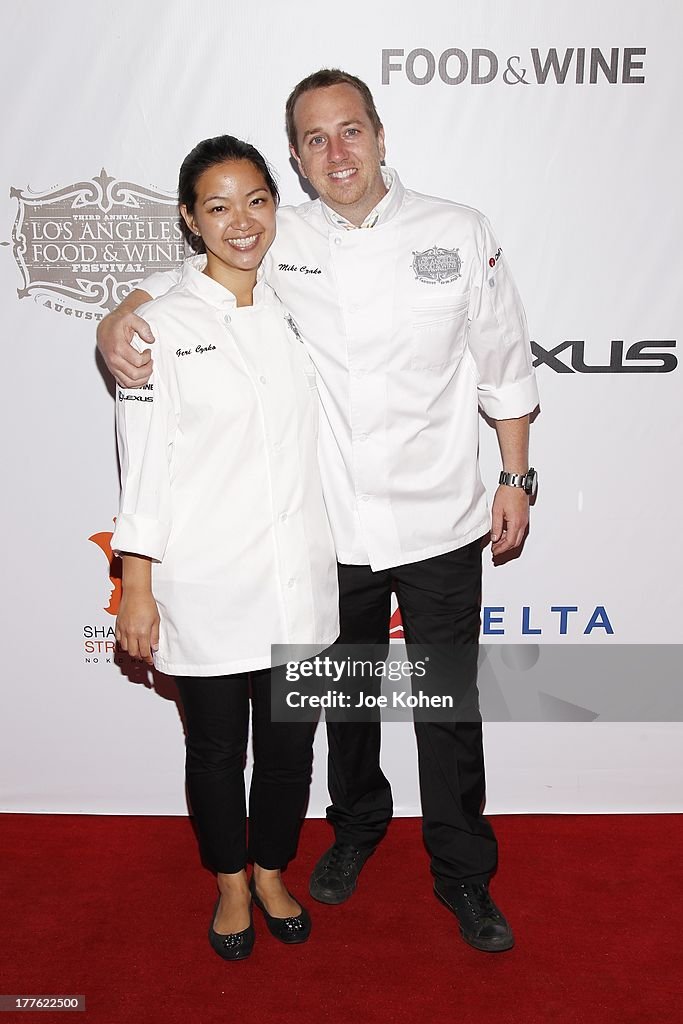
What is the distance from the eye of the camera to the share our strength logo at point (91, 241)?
2348 millimetres

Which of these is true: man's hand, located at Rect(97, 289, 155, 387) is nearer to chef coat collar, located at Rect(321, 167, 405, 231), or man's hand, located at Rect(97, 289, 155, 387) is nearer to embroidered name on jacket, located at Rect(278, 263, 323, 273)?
embroidered name on jacket, located at Rect(278, 263, 323, 273)

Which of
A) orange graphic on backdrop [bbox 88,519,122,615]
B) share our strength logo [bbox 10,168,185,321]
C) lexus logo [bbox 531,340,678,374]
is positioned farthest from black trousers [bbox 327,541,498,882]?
share our strength logo [bbox 10,168,185,321]

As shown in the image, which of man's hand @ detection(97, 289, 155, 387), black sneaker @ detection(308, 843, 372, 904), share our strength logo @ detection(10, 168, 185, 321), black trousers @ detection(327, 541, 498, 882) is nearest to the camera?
man's hand @ detection(97, 289, 155, 387)

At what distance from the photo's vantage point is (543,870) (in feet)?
7.67

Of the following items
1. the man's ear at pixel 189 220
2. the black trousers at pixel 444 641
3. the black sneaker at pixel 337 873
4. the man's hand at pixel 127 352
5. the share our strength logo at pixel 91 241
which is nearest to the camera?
the man's hand at pixel 127 352

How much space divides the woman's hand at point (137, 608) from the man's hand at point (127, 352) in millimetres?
336

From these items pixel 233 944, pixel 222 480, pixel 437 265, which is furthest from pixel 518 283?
pixel 233 944

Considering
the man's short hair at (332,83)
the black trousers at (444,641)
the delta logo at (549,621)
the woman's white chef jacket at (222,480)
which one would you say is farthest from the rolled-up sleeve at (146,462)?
the delta logo at (549,621)

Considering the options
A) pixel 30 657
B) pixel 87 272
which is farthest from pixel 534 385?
pixel 30 657

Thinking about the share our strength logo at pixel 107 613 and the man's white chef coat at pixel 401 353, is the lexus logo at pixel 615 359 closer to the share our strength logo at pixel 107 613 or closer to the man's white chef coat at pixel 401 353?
the man's white chef coat at pixel 401 353

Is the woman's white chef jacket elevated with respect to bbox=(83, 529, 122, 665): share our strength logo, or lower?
elevated

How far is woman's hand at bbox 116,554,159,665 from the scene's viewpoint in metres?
1.80

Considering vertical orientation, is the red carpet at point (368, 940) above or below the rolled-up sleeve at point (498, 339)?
below

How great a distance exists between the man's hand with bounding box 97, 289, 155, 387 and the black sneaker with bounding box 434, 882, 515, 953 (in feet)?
4.27
